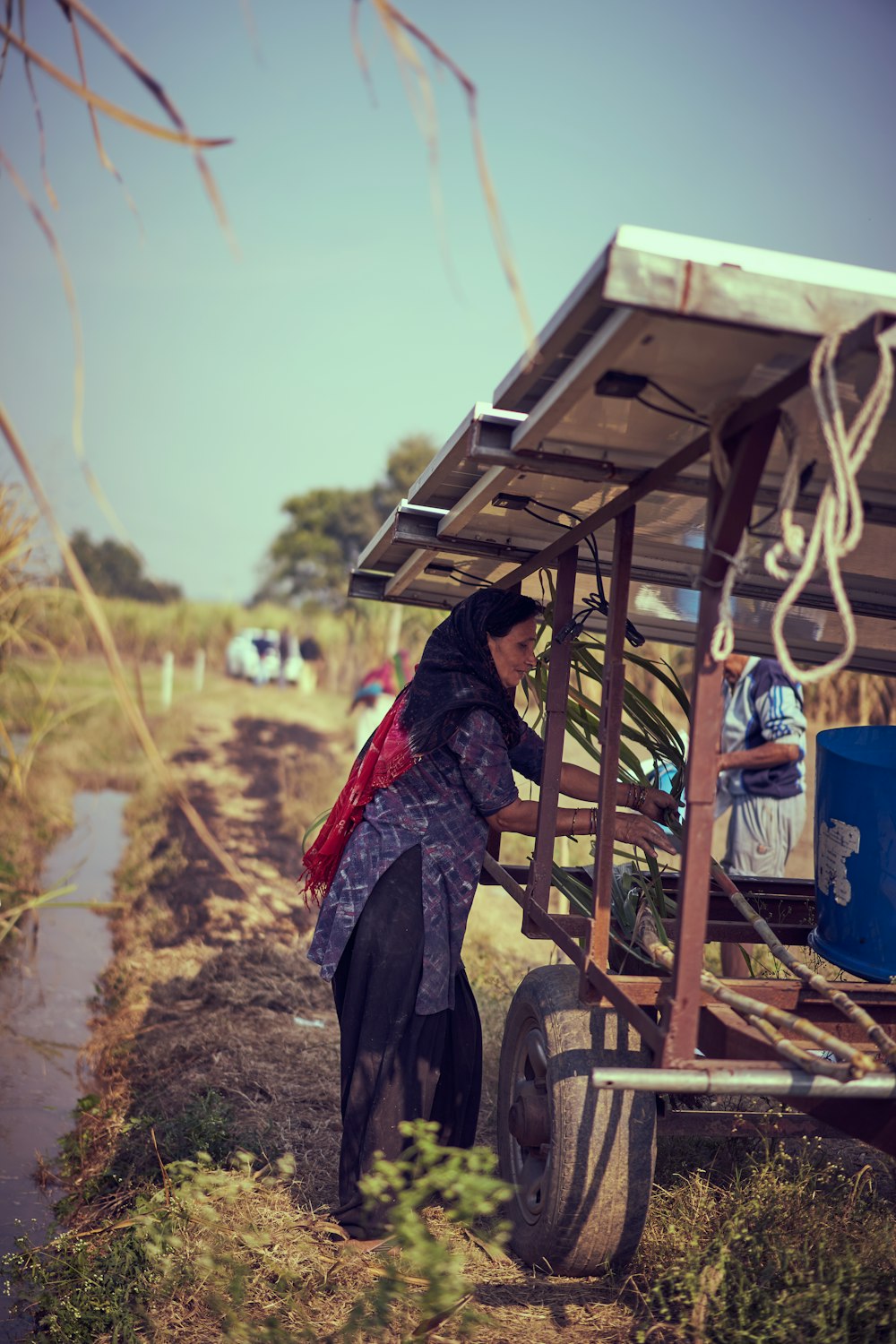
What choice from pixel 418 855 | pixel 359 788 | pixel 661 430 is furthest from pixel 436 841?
pixel 661 430

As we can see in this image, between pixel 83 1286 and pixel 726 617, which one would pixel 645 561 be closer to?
pixel 726 617

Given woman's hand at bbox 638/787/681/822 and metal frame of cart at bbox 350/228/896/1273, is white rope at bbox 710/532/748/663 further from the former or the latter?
woman's hand at bbox 638/787/681/822

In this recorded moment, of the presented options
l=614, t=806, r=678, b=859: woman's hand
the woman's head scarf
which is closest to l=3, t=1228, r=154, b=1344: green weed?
the woman's head scarf

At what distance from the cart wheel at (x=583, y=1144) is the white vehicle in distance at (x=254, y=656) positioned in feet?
87.2

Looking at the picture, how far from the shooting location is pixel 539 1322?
2615 millimetres

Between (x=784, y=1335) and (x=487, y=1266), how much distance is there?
936 millimetres

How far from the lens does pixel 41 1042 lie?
5.67 m

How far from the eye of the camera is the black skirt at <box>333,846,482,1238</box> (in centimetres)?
317

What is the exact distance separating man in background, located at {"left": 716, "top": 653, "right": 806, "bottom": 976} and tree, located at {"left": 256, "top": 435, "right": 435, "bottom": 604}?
3887 cm

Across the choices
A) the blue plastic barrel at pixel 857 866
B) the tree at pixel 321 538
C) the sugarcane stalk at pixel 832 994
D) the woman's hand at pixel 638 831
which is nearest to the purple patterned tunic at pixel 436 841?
the woman's hand at pixel 638 831

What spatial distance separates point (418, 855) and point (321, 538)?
4556 centimetres

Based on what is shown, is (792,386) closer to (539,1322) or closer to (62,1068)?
(539,1322)

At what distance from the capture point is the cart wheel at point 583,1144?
262 cm

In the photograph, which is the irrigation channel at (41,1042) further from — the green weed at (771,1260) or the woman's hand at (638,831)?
the green weed at (771,1260)
